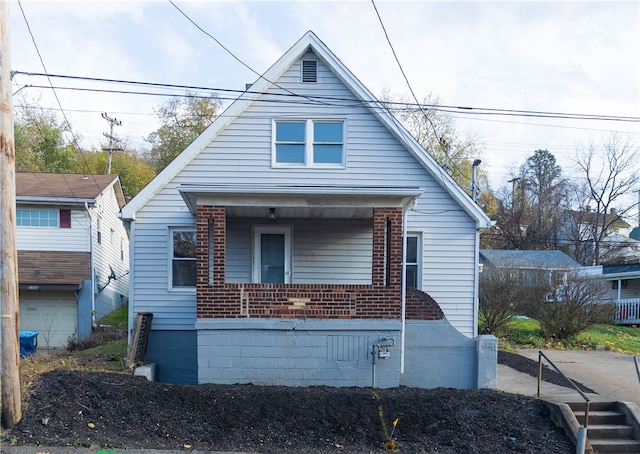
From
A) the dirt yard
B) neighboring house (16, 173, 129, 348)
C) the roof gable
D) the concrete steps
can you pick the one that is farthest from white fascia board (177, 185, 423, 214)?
neighboring house (16, 173, 129, 348)

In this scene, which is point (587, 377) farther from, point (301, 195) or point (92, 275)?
point (92, 275)

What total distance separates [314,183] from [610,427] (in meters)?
6.99

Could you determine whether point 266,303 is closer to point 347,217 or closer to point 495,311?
point 347,217

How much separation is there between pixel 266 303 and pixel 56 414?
3600 mm

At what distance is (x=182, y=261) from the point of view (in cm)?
1107

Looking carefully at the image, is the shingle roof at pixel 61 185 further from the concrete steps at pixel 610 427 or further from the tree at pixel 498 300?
the concrete steps at pixel 610 427

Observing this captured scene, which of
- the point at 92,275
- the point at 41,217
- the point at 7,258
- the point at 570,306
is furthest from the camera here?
the point at 41,217

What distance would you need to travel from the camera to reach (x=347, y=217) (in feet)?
35.6

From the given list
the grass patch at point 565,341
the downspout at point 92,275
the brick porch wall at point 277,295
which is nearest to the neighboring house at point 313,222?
the brick porch wall at point 277,295

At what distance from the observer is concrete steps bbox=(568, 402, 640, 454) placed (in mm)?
7301

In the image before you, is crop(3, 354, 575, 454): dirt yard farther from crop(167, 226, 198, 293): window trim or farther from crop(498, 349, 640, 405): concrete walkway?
crop(167, 226, 198, 293): window trim

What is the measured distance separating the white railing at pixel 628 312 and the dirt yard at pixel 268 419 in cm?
1909

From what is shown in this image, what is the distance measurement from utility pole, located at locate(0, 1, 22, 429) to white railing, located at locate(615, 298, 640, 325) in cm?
2498

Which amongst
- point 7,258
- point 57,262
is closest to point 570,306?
point 7,258
